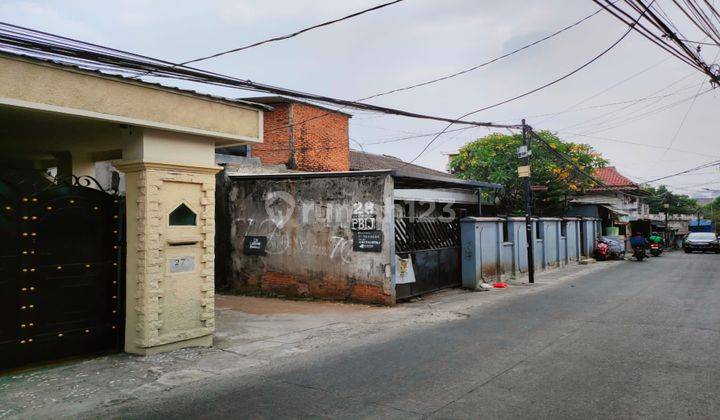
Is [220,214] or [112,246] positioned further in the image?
[220,214]

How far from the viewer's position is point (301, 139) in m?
21.2

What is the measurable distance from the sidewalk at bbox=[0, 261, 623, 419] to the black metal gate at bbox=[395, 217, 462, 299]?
0.69 m

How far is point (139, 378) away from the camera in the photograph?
19.6ft

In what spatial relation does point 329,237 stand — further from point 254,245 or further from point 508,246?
point 508,246

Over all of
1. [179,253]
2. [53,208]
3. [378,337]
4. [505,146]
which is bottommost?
[378,337]

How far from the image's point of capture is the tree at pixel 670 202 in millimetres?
56463

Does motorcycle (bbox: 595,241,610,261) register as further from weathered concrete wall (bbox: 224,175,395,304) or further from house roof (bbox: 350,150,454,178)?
weathered concrete wall (bbox: 224,175,395,304)

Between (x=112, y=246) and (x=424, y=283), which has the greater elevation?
(x=112, y=246)

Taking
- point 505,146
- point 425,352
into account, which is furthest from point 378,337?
point 505,146

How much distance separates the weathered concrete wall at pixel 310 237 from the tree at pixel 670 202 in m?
53.2

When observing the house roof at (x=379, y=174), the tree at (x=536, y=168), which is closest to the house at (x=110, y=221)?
the house roof at (x=379, y=174)

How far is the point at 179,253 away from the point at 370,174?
5.43 metres

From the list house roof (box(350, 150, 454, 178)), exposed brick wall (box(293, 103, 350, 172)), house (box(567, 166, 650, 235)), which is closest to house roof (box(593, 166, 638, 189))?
house (box(567, 166, 650, 235))

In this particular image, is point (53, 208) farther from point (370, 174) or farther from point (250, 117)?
point (370, 174)
